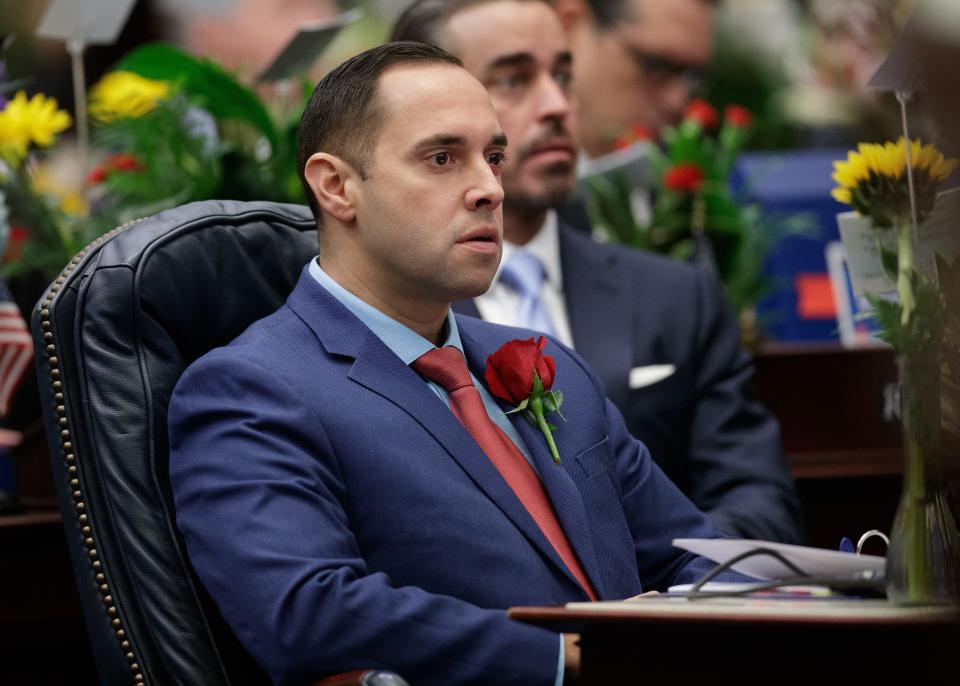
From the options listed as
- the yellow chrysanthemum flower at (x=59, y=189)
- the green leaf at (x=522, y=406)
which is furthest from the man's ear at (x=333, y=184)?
the yellow chrysanthemum flower at (x=59, y=189)

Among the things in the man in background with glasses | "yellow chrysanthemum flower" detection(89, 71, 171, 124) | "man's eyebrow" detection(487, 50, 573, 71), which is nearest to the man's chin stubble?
"man's eyebrow" detection(487, 50, 573, 71)

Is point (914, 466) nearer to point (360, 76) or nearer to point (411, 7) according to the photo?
point (360, 76)

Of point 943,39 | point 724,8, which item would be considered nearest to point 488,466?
point 943,39

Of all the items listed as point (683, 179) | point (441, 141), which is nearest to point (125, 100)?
point (683, 179)

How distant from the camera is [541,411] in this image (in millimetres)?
1924

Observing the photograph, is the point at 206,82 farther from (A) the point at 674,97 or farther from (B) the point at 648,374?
(A) the point at 674,97

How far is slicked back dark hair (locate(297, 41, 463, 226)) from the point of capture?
1.93 metres

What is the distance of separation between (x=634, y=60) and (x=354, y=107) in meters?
3.11

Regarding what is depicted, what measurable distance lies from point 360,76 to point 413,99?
0.09m

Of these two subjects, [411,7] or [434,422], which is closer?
[434,422]

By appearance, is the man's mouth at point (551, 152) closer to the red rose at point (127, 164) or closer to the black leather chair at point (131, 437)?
the red rose at point (127, 164)

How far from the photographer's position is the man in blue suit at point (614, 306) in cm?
285

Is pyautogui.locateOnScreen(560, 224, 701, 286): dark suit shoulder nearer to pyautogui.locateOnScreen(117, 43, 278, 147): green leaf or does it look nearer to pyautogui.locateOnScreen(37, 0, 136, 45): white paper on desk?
pyautogui.locateOnScreen(117, 43, 278, 147): green leaf

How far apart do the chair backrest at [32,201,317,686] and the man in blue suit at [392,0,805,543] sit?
3.44 ft
